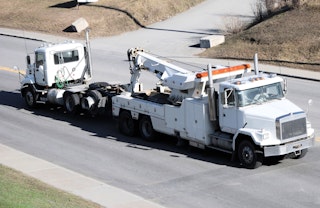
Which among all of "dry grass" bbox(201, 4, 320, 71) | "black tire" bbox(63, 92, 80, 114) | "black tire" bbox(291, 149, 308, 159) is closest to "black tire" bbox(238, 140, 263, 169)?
"black tire" bbox(291, 149, 308, 159)

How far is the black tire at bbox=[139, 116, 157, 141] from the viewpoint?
2498 cm

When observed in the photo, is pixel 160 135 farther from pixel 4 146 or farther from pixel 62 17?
pixel 62 17

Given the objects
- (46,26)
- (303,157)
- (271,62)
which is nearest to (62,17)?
(46,26)

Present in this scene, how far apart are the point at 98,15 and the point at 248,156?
3093 cm

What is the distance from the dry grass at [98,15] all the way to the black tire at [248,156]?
1081 inches

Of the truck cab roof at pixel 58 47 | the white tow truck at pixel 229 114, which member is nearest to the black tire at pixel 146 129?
the white tow truck at pixel 229 114

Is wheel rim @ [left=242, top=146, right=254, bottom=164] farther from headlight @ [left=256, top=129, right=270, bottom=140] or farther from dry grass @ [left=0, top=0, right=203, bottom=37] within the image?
dry grass @ [left=0, top=0, right=203, bottom=37]

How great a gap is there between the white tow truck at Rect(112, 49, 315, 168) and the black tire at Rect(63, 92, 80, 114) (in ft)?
11.5

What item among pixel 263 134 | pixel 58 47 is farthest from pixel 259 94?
pixel 58 47

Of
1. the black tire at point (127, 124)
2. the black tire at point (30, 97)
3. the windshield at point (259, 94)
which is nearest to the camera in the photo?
the windshield at point (259, 94)

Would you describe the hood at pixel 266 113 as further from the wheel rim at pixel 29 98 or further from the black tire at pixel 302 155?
the wheel rim at pixel 29 98

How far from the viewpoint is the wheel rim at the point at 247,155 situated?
21406 mm

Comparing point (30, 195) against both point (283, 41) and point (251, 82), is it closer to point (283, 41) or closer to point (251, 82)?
point (251, 82)

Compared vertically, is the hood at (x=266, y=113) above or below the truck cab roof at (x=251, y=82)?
below
